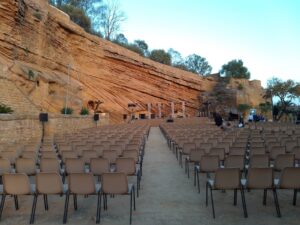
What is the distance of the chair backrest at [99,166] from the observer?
684 cm

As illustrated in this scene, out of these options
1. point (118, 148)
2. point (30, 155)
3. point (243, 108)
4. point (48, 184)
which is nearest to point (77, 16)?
point (243, 108)

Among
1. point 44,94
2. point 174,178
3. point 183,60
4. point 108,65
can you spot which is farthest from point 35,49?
point 183,60

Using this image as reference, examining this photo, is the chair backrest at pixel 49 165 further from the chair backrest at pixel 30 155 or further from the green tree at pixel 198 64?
the green tree at pixel 198 64

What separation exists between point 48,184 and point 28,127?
39.2 ft

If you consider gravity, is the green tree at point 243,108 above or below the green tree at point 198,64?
below

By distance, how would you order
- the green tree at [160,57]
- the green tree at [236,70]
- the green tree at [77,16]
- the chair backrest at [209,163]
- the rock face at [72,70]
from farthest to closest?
the green tree at [236,70] → the green tree at [160,57] → the green tree at [77,16] → the rock face at [72,70] → the chair backrest at [209,163]

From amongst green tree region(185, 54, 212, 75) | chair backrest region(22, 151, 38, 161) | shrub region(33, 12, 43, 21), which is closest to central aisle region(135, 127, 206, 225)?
chair backrest region(22, 151, 38, 161)

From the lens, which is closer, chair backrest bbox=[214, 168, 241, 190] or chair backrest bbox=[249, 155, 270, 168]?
chair backrest bbox=[214, 168, 241, 190]

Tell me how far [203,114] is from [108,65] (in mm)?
16059

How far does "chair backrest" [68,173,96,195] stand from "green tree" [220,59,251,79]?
64310mm

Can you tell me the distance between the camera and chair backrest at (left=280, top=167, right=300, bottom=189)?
5.38m

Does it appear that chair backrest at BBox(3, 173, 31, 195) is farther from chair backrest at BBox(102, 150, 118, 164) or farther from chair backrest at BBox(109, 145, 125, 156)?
chair backrest at BBox(109, 145, 125, 156)

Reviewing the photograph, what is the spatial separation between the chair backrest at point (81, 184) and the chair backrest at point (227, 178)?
199 cm

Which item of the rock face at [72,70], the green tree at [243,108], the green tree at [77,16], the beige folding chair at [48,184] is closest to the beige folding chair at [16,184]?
the beige folding chair at [48,184]
